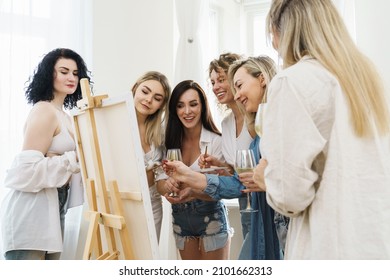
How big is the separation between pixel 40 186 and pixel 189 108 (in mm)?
762

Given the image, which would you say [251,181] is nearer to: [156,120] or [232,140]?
[232,140]

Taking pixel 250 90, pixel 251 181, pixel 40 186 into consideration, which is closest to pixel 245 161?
pixel 251 181

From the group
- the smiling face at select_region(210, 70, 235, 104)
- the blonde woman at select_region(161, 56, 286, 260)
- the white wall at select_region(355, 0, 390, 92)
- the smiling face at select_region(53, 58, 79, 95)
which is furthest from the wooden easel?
the white wall at select_region(355, 0, 390, 92)

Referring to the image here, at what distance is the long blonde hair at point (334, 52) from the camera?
0.76 m

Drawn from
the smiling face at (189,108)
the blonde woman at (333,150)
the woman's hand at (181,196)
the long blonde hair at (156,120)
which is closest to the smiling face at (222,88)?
the smiling face at (189,108)

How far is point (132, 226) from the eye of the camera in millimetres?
1232

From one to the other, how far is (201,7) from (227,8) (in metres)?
0.60

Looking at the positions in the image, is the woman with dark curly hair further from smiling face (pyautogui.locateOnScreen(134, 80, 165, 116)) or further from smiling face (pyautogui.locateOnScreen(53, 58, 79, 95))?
smiling face (pyautogui.locateOnScreen(134, 80, 165, 116))

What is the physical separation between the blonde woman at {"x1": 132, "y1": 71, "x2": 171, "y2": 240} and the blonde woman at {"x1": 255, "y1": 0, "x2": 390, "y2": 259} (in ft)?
3.16

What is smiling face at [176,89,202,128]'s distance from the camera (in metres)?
1.66
